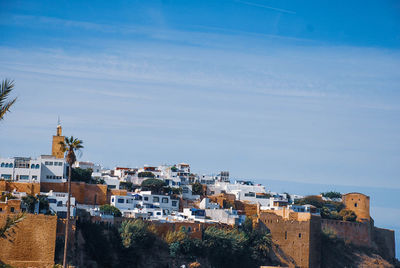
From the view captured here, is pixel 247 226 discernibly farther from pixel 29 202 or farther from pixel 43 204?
pixel 29 202

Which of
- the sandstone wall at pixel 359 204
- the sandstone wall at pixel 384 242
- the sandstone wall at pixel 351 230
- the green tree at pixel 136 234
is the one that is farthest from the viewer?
the sandstone wall at pixel 384 242

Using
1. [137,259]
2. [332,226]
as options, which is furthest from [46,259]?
[332,226]

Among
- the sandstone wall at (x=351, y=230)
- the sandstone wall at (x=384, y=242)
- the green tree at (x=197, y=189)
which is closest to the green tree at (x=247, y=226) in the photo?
the sandstone wall at (x=351, y=230)

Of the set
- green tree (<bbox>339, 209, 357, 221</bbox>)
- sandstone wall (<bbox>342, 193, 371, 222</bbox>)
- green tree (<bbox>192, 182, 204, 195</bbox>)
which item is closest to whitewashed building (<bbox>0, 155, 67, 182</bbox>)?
green tree (<bbox>192, 182, 204, 195</bbox>)

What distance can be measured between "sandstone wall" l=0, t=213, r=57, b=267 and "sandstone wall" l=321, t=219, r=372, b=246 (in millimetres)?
27747

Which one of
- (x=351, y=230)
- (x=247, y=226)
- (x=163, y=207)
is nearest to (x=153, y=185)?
(x=163, y=207)

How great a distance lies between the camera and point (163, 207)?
5728 centimetres

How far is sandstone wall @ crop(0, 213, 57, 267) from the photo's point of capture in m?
36.5

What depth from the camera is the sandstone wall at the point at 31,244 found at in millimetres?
36531

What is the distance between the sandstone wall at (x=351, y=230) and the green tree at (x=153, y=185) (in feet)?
46.3

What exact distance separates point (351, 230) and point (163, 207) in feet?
52.5

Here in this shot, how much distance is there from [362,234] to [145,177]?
66.0ft

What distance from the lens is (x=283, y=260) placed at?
53.2 metres

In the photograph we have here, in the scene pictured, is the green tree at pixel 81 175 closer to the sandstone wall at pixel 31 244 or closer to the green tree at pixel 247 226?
the green tree at pixel 247 226
